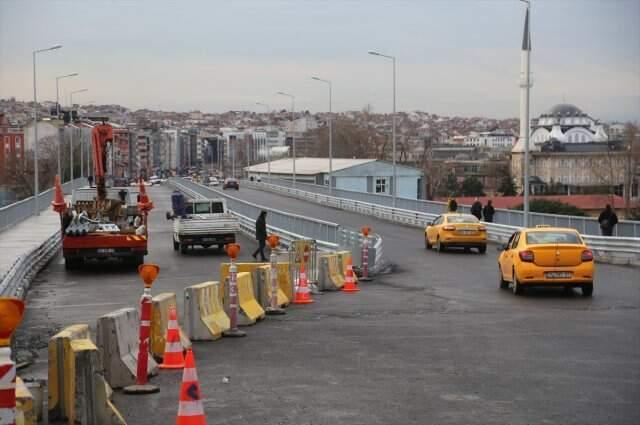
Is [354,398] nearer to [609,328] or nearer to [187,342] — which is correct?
[187,342]

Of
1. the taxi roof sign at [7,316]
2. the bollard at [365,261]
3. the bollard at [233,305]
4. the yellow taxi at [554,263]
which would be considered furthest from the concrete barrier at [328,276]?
the taxi roof sign at [7,316]

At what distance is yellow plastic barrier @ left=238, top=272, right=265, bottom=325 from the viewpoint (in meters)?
17.4

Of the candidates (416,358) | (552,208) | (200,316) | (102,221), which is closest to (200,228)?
(102,221)

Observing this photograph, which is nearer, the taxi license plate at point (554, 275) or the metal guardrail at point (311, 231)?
the taxi license plate at point (554, 275)

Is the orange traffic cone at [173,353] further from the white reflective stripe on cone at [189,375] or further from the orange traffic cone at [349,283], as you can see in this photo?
the orange traffic cone at [349,283]

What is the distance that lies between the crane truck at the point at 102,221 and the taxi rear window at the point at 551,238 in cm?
1245

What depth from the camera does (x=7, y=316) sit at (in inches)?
264

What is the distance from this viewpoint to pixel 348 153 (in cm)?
18612

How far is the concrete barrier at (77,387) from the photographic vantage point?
942 centimetres

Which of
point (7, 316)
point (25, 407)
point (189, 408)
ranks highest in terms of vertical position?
point (7, 316)

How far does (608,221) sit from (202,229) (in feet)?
45.5

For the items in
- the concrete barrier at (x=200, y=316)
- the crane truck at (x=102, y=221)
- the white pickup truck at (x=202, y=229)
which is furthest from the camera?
the white pickup truck at (x=202, y=229)

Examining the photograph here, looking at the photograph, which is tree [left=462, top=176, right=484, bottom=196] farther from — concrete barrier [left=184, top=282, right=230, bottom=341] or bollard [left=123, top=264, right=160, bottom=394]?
bollard [left=123, top=264, right=160, bottom=394]

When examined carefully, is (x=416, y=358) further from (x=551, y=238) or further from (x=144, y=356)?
(x=551, y=238)
